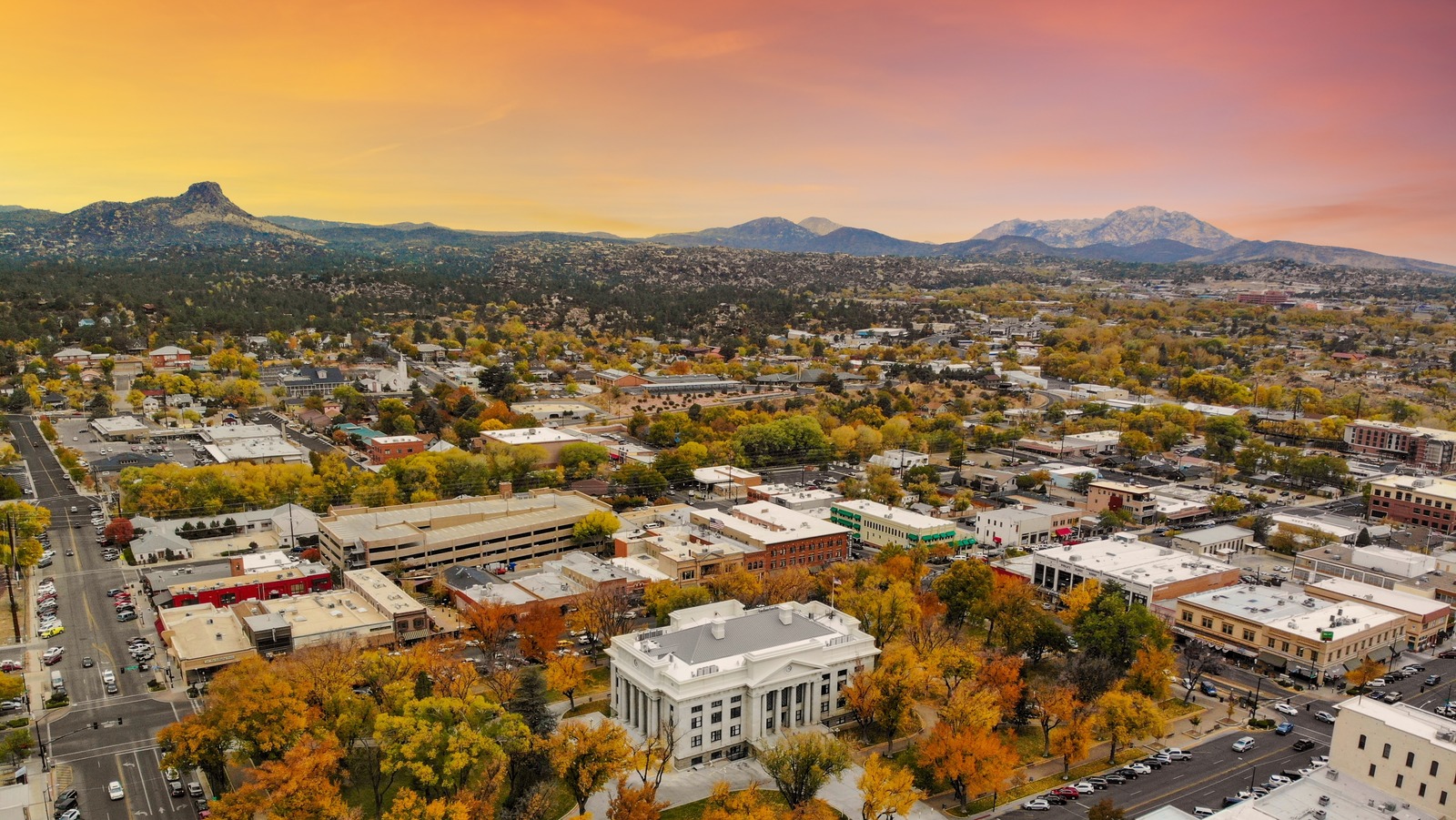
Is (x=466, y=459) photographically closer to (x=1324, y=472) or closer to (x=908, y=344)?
(x=1324, y=472)

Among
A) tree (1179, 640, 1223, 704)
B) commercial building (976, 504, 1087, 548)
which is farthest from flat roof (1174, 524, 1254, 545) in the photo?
tree (1179, 640, 1223, 704)

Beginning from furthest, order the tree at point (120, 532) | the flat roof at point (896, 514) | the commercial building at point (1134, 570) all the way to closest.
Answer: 1. the flat roof at point (896, 514)
2. the tree at point (120, 532)
3. the commercial building at point (1134, 570)

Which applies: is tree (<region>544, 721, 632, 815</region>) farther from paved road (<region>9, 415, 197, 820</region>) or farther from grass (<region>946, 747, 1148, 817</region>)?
paved road (<region>9, 415, 197, 820</region>)

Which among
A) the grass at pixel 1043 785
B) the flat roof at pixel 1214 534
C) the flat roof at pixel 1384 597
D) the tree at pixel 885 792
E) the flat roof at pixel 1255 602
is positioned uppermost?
the tree at pixel 885 792

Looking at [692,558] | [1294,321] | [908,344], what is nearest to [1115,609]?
[692,558]

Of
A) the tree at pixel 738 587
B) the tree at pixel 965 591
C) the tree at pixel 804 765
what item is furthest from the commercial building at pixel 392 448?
the tree at pixel 804 765

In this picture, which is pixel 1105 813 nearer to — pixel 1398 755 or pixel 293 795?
pixel 1398 755

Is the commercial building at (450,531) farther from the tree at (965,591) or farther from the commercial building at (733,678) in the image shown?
the tree at (965,591)
